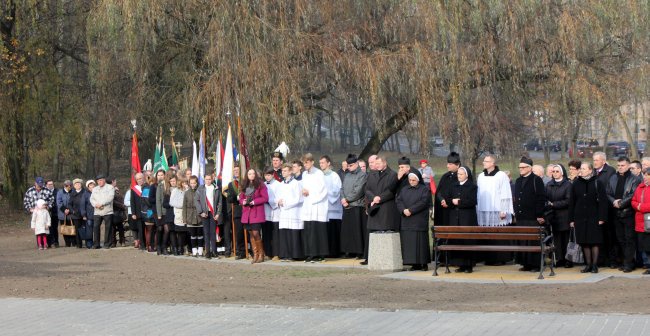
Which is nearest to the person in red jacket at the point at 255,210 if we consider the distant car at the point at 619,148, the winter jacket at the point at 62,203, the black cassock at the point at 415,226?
the black cassock at the point at 415,226

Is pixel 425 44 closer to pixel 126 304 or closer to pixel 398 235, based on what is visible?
pixel 398 235

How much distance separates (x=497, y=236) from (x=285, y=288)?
3276mm

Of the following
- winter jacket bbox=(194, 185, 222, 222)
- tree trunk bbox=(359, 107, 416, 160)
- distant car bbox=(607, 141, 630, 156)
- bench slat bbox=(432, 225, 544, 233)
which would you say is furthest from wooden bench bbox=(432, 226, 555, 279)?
distant car bbox=(607, 141, 630, 156)

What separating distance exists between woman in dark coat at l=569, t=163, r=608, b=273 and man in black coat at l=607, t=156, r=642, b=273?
24 centimetres

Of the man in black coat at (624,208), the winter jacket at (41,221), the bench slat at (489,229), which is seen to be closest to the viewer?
the bench slat at (489,229)

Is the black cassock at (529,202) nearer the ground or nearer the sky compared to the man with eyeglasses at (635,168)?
nearer the ground

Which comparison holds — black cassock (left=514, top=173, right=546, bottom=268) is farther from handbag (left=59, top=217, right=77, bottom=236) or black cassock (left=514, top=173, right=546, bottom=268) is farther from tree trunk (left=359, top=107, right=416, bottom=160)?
handbag (left=59, top=217, right=77, bottom=236)

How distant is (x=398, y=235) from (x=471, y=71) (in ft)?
30.2

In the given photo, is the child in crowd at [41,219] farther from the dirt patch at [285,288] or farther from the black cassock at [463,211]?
the black cassock at [463,211]

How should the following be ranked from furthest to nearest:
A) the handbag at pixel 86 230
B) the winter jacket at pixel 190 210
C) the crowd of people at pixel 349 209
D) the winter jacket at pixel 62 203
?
the winter jacket at pixel 62 203 < the handbag at pixel 86 230 < the winter jacket at pixel 190 210 < the crowd of people at pixel 349 209

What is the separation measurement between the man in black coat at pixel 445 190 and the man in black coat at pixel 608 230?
7.39 feet

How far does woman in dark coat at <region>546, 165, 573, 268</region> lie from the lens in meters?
17.8

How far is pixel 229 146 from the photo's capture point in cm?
2239

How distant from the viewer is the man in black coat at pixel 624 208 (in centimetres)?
1689
